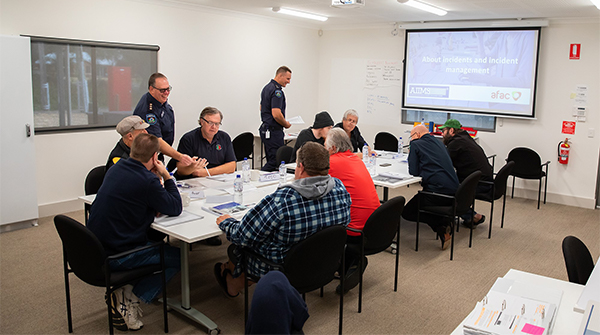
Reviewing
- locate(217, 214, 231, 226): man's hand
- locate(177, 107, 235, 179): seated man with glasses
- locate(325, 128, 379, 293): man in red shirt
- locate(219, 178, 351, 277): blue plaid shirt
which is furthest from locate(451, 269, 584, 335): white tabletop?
locate(177, 107, 235, 179): seated man with glasses

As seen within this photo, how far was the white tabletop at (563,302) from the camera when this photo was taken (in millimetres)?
1881

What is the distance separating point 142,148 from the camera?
2.97 meters

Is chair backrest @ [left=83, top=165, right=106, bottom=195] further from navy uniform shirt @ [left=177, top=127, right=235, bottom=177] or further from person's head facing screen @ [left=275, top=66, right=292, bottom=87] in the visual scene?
person's head facing screen @ [left=275, top=66, right=292, bottom=87]

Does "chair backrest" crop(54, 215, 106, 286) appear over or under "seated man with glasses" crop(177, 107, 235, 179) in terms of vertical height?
under

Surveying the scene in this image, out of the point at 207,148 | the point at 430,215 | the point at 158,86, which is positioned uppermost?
the point at 158,86

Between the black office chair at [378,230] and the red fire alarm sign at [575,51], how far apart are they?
15.4 feet

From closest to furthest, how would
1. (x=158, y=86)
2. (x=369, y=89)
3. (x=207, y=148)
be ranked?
1. (x=207, y=148)
2. (x=158, y=86)
3. (x=369, y=89)

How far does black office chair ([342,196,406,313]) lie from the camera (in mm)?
3320

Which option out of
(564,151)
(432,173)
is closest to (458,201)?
(432,173)

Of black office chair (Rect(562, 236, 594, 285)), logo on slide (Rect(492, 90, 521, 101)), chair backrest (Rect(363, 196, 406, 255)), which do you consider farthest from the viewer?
logo on slide (Rect(492, 90, 521, 101))

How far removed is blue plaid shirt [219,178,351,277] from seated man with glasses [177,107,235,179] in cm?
165

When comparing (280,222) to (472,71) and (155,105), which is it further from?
(472,71)

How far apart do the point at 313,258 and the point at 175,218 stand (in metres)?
1.03

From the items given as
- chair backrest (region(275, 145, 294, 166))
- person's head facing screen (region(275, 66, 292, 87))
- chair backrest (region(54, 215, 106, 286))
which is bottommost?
chair backrest (region(54, 215, 106, 286))
